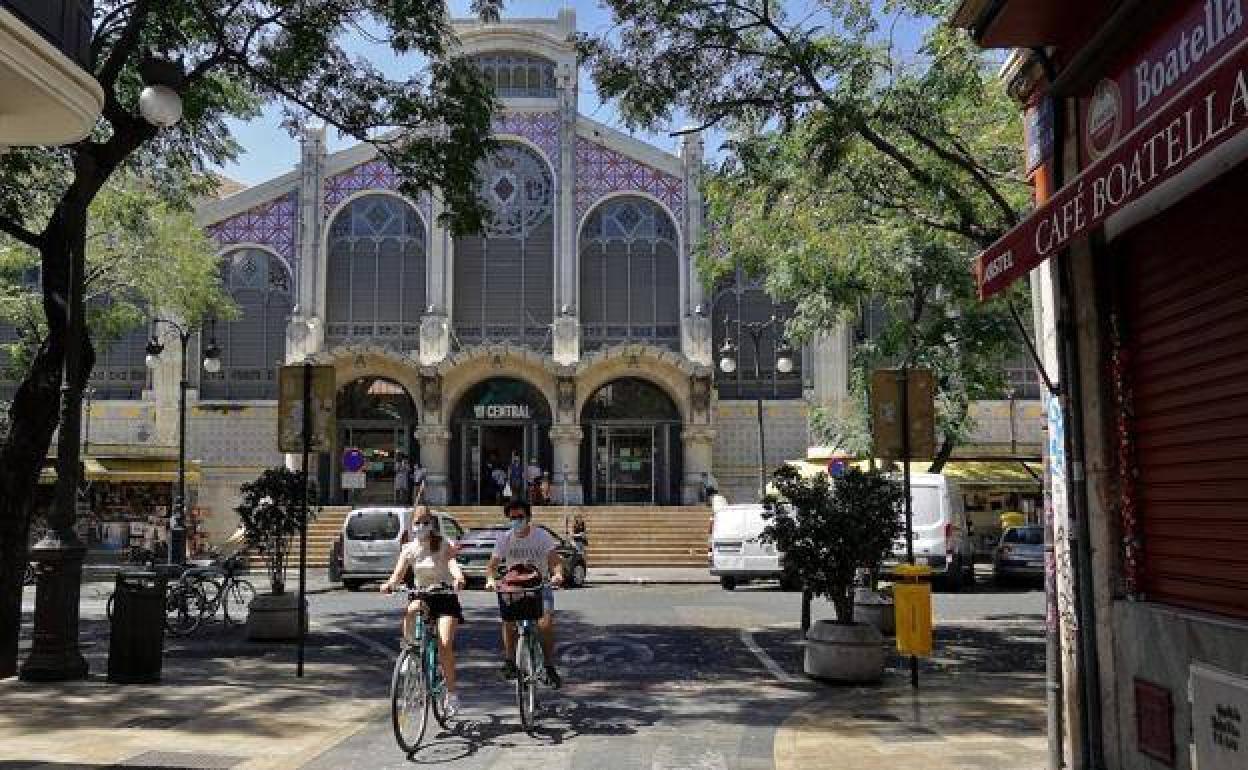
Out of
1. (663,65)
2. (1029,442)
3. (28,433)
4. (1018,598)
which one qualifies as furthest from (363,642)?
(1029,442)

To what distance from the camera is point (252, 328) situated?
116ft

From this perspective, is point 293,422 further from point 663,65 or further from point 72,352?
point 663,65

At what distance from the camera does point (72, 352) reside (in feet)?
36.2

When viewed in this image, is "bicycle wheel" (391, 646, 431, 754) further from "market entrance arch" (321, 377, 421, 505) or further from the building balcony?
"market entrance arch" (321, 377, 421, 505)

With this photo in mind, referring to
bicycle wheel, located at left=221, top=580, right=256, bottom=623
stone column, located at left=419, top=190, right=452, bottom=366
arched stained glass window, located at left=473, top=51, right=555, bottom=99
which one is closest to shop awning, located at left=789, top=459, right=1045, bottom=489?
stone column, located at left=419, top=190, right=452, bottom=366

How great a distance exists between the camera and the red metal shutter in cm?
543

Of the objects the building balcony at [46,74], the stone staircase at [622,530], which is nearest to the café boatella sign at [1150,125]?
the building balcony at [46,74]

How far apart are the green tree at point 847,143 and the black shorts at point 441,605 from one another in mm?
5884

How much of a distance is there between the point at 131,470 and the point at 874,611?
85.9 feet

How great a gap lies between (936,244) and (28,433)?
13.7 m

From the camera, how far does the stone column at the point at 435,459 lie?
33750mm

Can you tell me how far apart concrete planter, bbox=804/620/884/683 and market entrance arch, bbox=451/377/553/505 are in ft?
78.8

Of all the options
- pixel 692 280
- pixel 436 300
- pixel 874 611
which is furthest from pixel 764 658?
pixel 436 300

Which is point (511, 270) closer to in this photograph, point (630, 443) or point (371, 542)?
point (630, 443)
